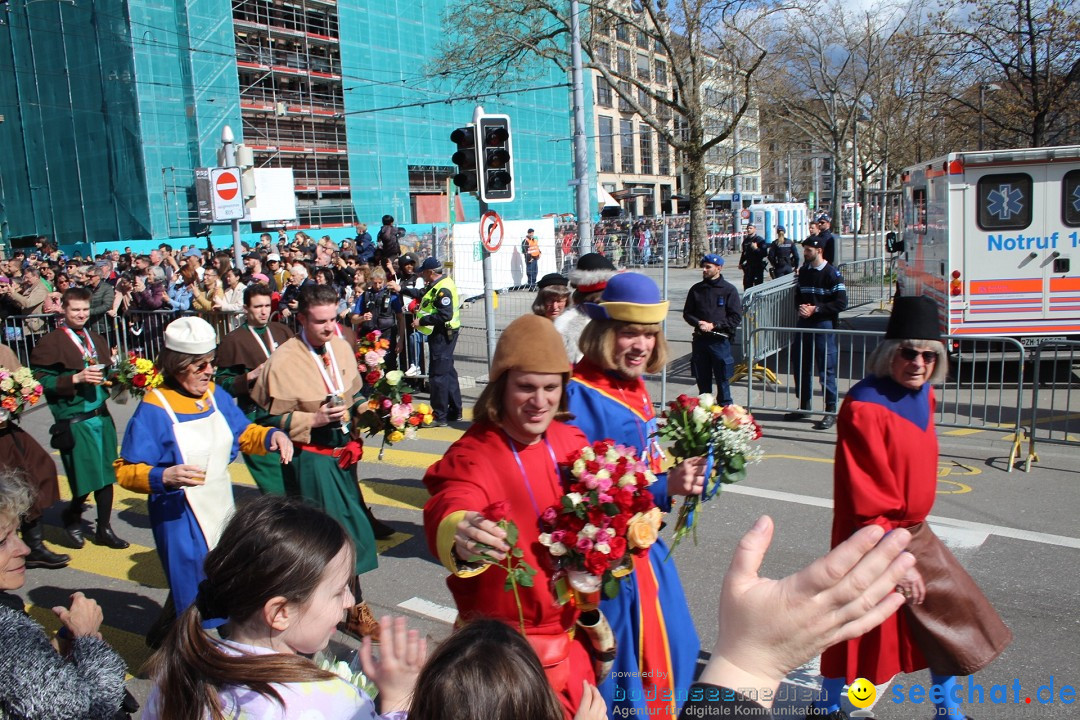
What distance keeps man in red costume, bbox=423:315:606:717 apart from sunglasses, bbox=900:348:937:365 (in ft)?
5.44

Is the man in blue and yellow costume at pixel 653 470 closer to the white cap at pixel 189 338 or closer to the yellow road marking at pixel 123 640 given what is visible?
the white cap at pixel 189 338

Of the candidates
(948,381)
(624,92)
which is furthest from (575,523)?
(624,92)

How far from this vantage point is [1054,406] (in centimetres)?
1017

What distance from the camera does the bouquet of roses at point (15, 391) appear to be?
615cm

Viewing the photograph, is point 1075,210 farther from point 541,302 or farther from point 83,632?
point 83,632

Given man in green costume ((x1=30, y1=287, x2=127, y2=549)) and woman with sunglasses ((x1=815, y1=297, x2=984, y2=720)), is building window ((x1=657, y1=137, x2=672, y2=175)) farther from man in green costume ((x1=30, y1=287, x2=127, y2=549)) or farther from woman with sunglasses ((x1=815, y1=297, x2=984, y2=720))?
woman with sunglasses ((x1=815, y1=297, x2=984, y2=720))

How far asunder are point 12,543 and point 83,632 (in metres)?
0.43

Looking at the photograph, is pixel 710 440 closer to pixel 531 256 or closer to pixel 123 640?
pixel 123 640

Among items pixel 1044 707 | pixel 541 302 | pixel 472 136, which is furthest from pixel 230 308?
pixel 1044 707

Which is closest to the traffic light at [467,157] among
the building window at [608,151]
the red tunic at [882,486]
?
the red tunic at [882,486]

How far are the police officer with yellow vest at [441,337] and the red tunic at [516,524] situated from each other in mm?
7305

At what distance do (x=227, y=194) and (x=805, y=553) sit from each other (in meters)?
11.7

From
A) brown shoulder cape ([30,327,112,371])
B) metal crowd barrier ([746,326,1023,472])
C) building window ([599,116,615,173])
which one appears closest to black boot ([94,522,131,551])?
brown shoulder cape ([30,327,112,371])

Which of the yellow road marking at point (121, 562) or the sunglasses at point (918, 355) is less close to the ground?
the sunglasses at point (918, 355)
